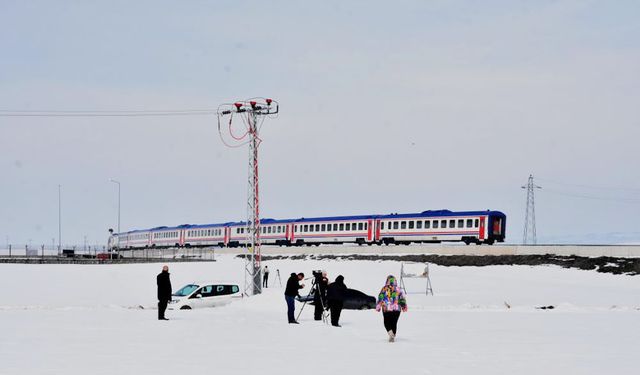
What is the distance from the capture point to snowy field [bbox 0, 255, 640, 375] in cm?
1462

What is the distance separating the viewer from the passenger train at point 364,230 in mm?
68562

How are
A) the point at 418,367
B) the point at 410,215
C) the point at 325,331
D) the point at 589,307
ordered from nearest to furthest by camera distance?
the point at 418,367, the point at 325,331, the point at 589,307, the point at 410,215

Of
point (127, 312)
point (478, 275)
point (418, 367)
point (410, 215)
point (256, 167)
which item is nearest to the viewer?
point (418, 367)

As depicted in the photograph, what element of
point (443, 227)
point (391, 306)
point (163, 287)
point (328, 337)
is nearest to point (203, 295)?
point (163, 287)

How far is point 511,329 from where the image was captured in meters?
22.9

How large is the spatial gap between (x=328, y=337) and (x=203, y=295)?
1253 cm

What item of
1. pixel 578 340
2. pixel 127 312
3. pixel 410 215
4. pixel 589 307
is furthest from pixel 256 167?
pixel 410 215

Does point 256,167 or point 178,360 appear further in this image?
point 256,167

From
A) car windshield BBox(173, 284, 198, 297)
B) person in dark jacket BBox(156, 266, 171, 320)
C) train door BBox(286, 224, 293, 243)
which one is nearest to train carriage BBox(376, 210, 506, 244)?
train door BBox(286, 224, 293, 243)

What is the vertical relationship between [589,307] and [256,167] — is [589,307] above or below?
below

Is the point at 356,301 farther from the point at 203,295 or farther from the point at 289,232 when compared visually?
the point at 289,232

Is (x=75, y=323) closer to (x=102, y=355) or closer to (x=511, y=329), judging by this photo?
(x=102, y=355)

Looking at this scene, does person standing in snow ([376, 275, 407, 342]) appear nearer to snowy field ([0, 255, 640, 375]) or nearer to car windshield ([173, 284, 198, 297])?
snowy field ([0, 255, 640, 375])

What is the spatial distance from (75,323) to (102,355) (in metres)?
7.88
